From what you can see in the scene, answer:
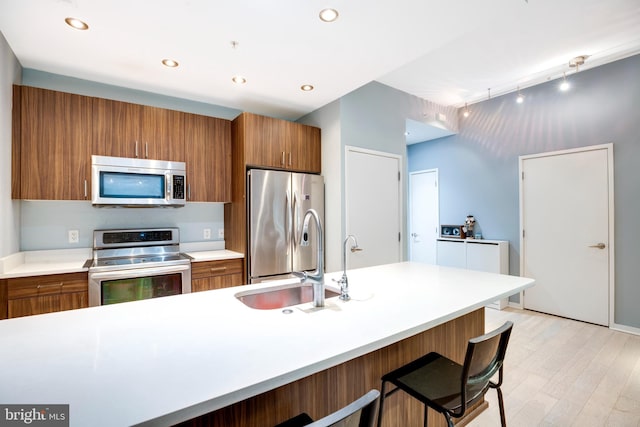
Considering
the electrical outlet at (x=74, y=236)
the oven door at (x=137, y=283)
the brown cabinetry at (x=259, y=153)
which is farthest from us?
the brown cabinetry at (x=259, y=153)

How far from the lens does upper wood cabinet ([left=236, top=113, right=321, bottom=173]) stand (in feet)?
9.94

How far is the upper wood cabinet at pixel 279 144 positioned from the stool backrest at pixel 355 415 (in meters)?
2.64

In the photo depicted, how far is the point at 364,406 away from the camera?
2.28ft

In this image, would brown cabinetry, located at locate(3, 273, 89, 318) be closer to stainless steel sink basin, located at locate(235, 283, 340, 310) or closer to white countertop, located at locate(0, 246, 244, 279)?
white countertop, located at locate(0, 246, 244, 279)

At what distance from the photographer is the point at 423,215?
522 centimetres

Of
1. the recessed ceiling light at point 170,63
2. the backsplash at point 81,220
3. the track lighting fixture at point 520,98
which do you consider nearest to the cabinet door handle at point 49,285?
the backsplash at point 81,220

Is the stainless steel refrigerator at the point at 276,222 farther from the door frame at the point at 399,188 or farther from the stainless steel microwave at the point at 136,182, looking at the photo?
the stainless steel microwave at the point at 136,182

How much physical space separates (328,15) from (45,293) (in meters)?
2.83

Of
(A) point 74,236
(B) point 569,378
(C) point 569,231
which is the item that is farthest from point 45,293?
(C) point 569,231

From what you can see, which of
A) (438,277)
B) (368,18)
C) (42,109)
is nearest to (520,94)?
(368,18)

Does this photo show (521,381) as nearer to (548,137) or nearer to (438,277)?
(438,277)

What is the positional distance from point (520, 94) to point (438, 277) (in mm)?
3436

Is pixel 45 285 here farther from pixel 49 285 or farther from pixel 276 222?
pixel 276 222

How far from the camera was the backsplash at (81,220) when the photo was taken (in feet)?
8.38
